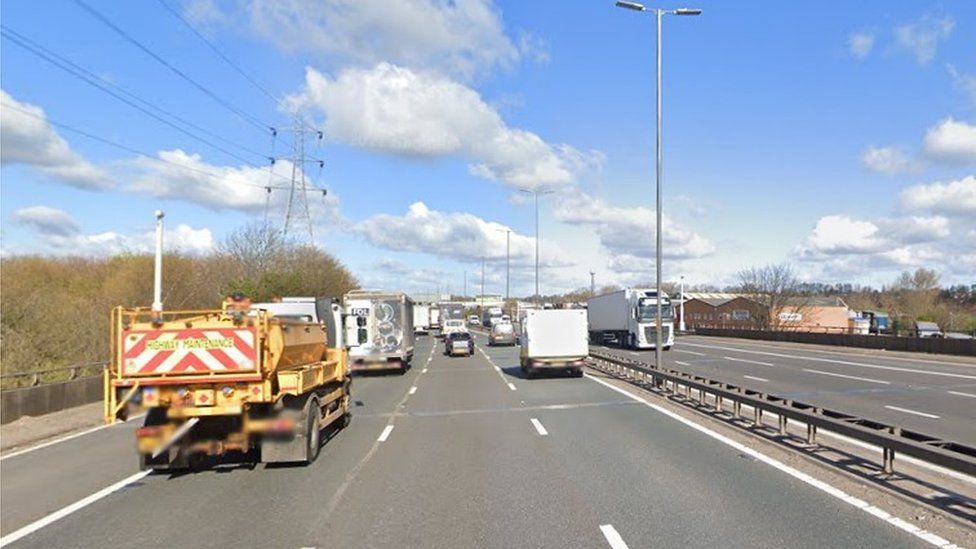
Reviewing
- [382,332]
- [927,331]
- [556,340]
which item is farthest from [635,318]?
[927,331]

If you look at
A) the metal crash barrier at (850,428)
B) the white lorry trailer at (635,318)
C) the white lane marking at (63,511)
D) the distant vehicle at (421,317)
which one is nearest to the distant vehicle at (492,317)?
the distant vehicle at (421,317)

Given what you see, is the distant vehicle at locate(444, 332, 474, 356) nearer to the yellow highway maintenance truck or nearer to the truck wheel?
the truck wheel

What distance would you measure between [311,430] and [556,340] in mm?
17457

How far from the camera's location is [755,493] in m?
8.49

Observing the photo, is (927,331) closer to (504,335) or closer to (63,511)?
(504,335)

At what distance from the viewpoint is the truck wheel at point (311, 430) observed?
11023 millimetres

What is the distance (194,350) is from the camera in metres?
9.98

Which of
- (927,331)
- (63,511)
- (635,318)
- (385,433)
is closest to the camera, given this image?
(63,511)

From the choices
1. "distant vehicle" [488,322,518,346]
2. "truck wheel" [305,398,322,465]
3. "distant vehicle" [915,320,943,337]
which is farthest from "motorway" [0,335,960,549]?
"distant vehicle" [488,322,518,346]

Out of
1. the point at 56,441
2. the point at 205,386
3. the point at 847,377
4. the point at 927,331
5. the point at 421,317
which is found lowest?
the point at 56,441

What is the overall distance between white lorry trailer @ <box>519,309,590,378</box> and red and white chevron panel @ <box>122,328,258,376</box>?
18577mm

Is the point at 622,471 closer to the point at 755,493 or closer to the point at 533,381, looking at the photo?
the point at 755,493

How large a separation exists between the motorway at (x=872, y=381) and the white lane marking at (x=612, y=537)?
8102mm

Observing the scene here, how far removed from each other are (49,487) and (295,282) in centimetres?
4681
